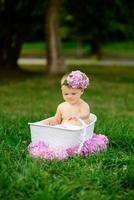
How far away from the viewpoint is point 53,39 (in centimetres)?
2083

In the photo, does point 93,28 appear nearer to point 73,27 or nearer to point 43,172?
point 73,27

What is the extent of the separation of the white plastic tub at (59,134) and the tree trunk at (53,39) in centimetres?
1433

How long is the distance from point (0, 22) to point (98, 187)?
59.0ft

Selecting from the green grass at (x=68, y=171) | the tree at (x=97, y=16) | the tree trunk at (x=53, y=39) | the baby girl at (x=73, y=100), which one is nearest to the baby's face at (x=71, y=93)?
the baby girl at (x=73, y=100)

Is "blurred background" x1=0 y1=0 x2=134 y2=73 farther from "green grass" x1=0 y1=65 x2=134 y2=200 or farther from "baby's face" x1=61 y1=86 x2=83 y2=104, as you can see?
"baby's face" x1=61 y1=86 x2=83 y2=104

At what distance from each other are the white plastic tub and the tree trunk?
14330 mm

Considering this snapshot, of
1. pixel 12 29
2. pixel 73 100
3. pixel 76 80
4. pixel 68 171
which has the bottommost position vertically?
pixel 12 29

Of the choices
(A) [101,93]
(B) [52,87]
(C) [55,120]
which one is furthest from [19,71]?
(C) [55,120]

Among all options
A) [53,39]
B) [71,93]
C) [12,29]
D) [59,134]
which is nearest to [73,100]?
[71,93]

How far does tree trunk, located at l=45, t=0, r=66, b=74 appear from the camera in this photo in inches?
807

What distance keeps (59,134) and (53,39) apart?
1482 cm

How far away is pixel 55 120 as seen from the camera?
258 inches

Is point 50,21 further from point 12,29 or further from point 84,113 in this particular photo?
point 84,113

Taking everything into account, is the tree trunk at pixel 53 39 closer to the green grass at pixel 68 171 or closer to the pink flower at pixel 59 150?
the green grass at pixel 68 171
